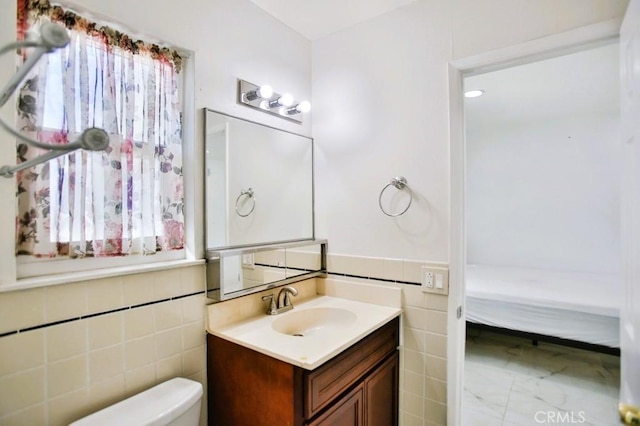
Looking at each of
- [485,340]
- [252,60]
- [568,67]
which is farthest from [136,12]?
[485,340]

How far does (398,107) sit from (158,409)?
1.78 meters

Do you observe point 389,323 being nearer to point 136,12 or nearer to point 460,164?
point 460,164

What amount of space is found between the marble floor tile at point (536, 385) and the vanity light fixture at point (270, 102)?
7.79 ft

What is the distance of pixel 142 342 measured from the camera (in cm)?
128

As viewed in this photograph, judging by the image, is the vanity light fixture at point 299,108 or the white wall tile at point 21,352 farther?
the vanity light fixture at point 299,108

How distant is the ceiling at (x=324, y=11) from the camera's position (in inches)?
69.2

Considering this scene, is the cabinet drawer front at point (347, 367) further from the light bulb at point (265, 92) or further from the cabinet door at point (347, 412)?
the light bulb at point (265, 92)

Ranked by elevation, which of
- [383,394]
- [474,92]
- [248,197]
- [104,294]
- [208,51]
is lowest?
[383,394]

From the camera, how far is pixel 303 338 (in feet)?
4.59

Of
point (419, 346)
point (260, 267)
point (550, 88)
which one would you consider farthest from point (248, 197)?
point (550, 88)

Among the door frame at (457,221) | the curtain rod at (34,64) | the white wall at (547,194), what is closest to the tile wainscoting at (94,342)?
the curtain rod at (34,64)

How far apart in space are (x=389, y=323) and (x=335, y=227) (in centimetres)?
67

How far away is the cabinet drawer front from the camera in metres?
1.24

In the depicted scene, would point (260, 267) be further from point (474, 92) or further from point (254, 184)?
point (474, 92)
